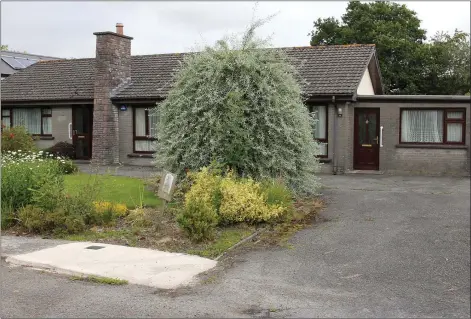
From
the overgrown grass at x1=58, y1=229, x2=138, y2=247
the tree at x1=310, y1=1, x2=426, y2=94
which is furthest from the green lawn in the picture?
the tree at x1=310, y1=1, x2=426, y2=94

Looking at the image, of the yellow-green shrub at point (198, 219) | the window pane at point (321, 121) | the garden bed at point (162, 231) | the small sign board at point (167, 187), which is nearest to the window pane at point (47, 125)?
the window pane at point (321, 121)

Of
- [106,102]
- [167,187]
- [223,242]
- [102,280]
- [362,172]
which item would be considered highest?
[106,102]

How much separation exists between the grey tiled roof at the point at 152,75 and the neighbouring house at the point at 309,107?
4cm

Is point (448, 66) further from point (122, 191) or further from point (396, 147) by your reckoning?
point (122, 191)

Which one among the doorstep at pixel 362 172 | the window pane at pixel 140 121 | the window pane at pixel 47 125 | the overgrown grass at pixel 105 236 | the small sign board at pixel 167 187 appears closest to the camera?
the overgrown grass at pixel 105 236

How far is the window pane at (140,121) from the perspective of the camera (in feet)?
68.0

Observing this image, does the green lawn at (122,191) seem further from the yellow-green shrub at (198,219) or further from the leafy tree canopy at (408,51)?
the leafy tree canopy at (408,51)

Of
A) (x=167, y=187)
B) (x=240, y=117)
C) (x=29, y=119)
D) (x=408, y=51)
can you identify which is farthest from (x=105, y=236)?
(x=408, y=51)

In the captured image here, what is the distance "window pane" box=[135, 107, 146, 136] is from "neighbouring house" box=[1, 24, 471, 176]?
4 centimetres

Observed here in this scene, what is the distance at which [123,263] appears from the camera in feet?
→ 23.4

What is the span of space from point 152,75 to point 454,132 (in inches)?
446

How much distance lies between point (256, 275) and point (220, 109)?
5.36 meters

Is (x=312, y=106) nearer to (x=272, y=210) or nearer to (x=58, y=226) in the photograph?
(x=272, y=210)

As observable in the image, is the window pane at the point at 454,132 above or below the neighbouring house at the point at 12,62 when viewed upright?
below
